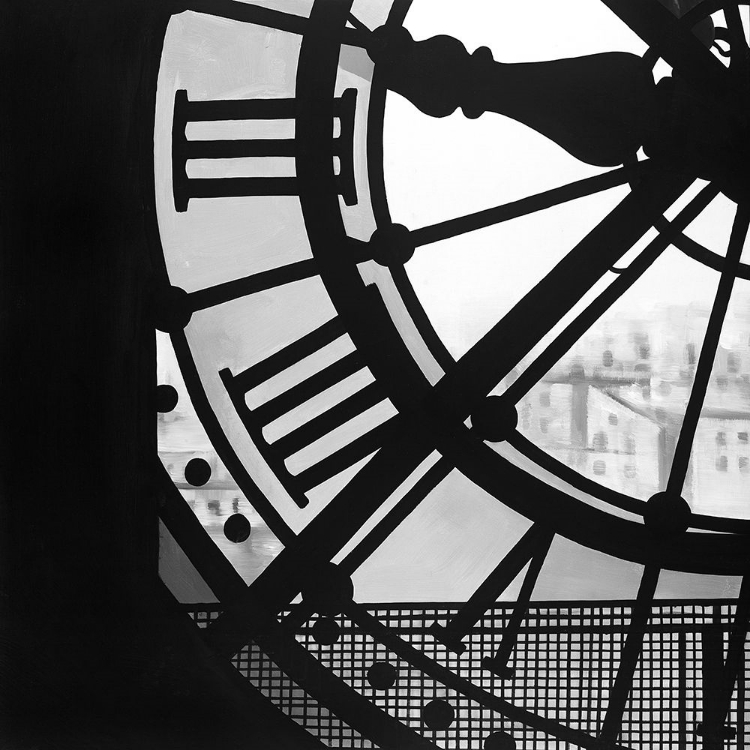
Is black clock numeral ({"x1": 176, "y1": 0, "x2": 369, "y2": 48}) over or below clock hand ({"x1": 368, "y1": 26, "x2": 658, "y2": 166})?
over

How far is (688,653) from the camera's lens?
1028mm

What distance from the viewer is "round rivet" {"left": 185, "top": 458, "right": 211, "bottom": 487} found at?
3.39ft

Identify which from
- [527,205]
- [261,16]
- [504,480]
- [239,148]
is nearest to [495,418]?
[504,480]

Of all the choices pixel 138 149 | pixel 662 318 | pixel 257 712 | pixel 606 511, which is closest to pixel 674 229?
pixel 662 318

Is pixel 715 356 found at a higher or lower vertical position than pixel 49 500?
higher

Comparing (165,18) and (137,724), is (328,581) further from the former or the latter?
(165,18)

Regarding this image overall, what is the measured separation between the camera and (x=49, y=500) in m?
1.03

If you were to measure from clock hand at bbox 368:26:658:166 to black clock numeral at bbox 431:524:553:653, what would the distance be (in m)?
0.56

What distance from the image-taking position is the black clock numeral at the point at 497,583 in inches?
40.0

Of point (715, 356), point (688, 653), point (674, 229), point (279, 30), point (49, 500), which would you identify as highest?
point (279, 30)

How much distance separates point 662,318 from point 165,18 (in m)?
0.84

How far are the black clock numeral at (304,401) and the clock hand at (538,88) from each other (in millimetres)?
353

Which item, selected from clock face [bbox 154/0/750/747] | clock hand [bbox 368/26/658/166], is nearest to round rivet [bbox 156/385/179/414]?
clock face [bbox 154/0/750/747]

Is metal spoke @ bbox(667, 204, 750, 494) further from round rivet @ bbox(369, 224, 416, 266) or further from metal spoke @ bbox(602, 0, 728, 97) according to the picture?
round rivet @ bbox(369, 224, 416, 266)
